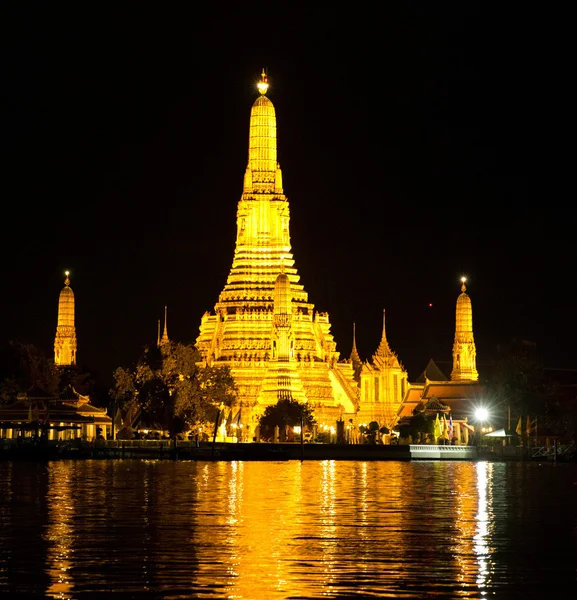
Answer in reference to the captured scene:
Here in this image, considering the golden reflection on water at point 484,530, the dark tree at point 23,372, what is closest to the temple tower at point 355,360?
the dark tree at point 23,372

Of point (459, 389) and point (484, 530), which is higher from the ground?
point (459, 389)

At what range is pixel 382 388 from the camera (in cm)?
14400

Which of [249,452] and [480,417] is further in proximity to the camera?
[480,417]

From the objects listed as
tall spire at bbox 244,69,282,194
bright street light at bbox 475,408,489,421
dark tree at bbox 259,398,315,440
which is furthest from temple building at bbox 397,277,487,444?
tall spire at bbox 244,69,282,194

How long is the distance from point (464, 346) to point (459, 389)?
179 inches

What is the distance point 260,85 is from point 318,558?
92423 millimetres

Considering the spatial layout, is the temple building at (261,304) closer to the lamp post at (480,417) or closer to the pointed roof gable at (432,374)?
the lamp post at (480,417)

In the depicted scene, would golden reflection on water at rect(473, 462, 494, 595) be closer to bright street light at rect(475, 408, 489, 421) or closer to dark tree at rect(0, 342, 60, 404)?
bright street light at rect(475, 408, 489, 421)

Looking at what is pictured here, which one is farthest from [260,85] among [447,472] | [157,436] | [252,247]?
[447,472]

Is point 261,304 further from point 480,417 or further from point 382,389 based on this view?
point 382,389

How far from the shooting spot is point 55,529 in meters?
45.2

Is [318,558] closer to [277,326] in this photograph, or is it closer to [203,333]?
[277,326]

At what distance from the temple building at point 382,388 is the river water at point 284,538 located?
6768 centimetres

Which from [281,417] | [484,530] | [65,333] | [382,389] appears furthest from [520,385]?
[484,530]
